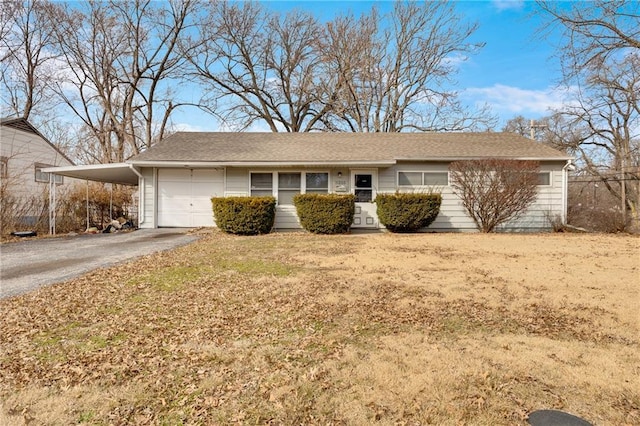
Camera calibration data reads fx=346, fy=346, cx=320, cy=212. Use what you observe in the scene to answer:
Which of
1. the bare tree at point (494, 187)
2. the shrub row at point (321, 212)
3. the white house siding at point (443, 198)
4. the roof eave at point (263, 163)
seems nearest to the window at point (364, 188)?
the white house siding at point (443, 198)

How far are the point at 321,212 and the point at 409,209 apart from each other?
2.76 meters

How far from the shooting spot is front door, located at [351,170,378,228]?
12273 mm

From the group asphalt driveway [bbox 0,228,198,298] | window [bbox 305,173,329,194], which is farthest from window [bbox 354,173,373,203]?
asphalt driveway [bbox 0,228,198,298]

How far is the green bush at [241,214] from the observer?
10.4m

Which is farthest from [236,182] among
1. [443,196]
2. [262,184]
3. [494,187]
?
[494,187]

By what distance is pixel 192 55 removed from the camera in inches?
872

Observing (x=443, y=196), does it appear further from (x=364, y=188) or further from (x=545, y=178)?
(x=545, y=178)

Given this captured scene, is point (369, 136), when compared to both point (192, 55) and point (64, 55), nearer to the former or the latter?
point (192, 55)

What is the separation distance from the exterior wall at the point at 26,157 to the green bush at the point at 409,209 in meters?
12.6

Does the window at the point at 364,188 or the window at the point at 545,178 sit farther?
the window at the point at 364,188

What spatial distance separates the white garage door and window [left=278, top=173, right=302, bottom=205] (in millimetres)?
2157

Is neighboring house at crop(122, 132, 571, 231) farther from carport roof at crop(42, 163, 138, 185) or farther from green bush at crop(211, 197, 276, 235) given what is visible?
green bush at crop(211, 197, 276, 235)

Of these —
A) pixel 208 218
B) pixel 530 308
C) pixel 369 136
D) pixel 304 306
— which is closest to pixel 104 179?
pixel 208 218

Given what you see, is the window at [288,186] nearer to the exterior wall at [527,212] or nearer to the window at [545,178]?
the exterior wall at [527,212]
